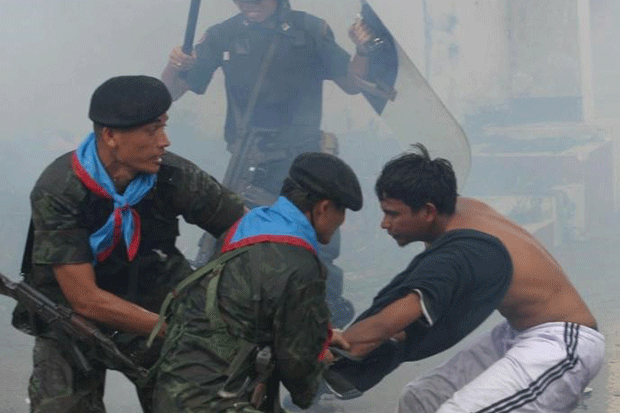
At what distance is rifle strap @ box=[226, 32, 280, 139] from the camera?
23.0 ft

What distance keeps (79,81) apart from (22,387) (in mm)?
4981

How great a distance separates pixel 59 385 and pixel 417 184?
47.6 inches

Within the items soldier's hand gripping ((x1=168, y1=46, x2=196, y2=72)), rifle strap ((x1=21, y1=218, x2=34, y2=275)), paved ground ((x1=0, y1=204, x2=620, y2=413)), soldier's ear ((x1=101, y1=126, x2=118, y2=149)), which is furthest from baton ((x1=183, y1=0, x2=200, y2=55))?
soldier's ear ((x1=101, y1=126, x2=118, y2=149))

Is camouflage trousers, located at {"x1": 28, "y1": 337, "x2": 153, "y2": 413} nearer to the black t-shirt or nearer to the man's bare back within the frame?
the black t-shirt

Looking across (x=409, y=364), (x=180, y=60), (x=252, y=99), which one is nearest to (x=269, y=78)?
(x=252, y=99)

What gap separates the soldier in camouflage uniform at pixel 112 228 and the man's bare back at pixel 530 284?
29.8 inches

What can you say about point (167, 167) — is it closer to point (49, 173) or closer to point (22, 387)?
point (49, 173)

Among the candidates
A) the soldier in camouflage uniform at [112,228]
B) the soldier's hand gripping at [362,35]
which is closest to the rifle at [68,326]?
the soldier in camouflage uniform at [112,228]

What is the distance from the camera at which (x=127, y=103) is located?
3.63m

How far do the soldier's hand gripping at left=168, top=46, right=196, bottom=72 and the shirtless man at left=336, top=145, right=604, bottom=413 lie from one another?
3031 millimetres

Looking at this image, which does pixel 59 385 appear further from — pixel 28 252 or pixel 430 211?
pixel 430 211

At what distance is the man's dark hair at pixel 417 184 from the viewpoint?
3990 millimetres

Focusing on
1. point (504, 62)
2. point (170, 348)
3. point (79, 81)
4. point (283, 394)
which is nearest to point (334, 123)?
point (79, 81)

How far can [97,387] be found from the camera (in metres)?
4.03
